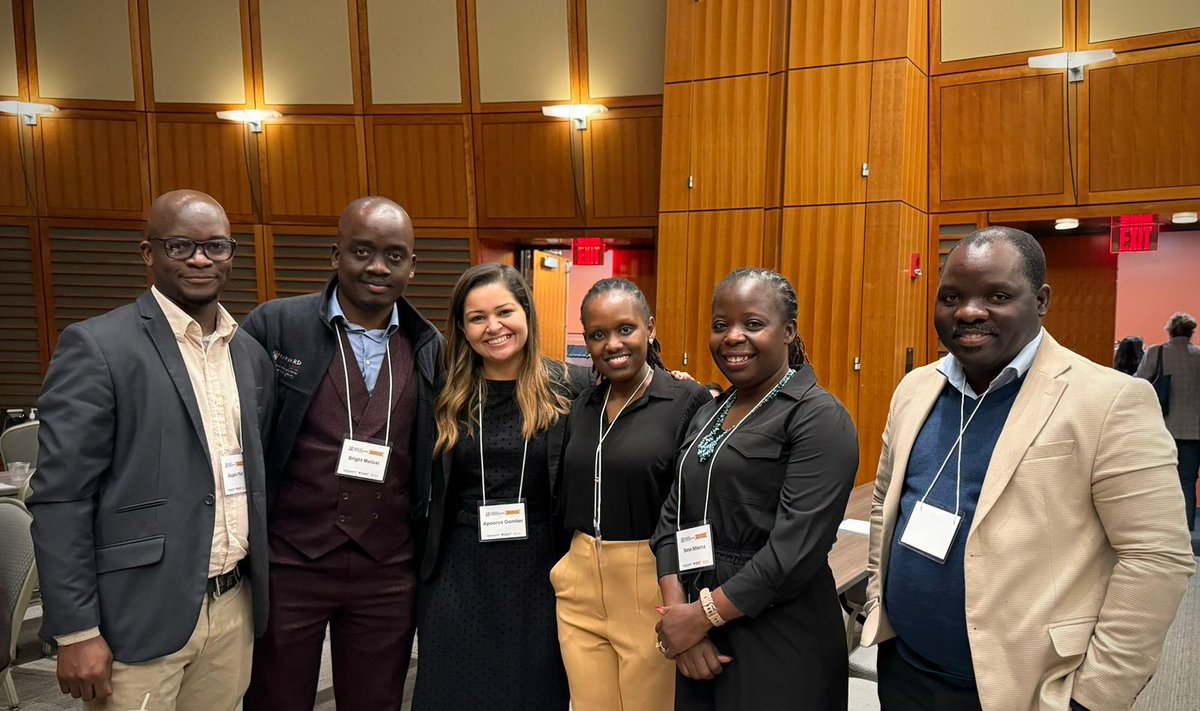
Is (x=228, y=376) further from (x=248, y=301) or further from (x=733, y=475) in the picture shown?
(x=248, y=301)

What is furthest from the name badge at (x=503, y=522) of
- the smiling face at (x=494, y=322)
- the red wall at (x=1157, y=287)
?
the red wall at (x=1157, y=287)

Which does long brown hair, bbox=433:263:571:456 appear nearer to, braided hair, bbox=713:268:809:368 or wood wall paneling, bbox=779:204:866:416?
braided hair, bbox=713:268:809:368

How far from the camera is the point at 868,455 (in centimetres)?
628

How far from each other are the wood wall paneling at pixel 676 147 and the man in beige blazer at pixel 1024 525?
537cm

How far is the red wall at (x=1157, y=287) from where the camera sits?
6.98 metres

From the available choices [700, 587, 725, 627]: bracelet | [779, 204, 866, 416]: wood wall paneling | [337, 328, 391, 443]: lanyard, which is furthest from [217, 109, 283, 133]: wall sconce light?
[700, 587, 725, 627]: bracelet

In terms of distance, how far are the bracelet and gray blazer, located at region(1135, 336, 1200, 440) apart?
225 inches

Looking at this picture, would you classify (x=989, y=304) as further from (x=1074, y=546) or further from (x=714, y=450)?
(x=714, y=450)

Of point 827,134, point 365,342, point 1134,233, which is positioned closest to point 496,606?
point 365,342

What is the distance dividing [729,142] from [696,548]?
5.33 metres

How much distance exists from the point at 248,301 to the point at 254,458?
685 centimetres

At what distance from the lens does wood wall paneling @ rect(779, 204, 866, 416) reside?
20.4ft

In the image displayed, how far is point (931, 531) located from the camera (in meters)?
1.60

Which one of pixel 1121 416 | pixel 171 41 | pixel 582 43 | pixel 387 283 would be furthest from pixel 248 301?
pixel 1121 416
